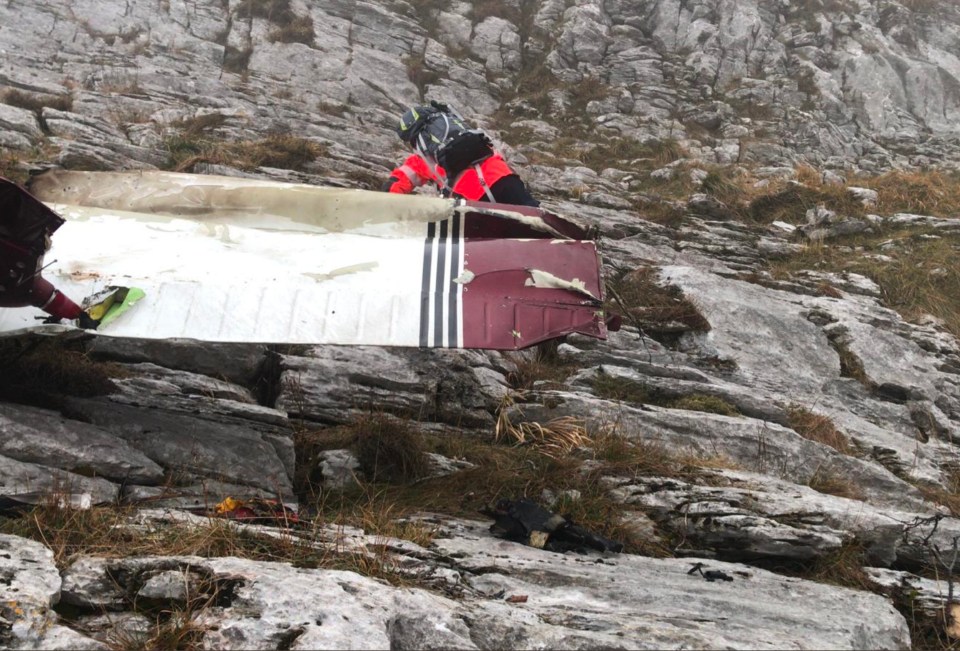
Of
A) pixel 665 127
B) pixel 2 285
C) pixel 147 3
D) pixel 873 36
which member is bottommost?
pixel 2 285

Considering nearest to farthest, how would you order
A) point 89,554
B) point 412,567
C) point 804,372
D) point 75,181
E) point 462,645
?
point 462,645
point 89,554
point 412,567
point 75,181
point 804,372

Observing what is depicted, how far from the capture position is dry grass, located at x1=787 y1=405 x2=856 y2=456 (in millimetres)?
5711

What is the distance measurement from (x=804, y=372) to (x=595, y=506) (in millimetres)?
3792

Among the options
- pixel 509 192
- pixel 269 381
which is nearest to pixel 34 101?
pixel 269 381

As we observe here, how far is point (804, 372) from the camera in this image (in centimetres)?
691

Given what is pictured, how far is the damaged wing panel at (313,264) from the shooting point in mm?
4148

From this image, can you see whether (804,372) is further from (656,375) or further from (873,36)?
(873,36)

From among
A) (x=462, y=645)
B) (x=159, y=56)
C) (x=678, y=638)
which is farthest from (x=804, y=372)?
(x=159, y=56)

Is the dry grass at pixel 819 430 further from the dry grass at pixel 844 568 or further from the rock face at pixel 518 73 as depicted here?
the rock face at pixel 518 73

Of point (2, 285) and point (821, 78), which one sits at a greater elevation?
point (821, 78)

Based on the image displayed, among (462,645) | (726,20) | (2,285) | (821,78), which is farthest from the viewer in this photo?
(726,20)

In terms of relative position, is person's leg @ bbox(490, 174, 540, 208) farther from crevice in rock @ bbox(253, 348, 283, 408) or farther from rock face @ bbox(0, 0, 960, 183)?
rock face @ bbox(0, 0, 960, 183)

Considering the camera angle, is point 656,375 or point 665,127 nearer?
point 656,375

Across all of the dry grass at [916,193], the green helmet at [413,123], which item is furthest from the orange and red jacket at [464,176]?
the dry grass at [916,193]
